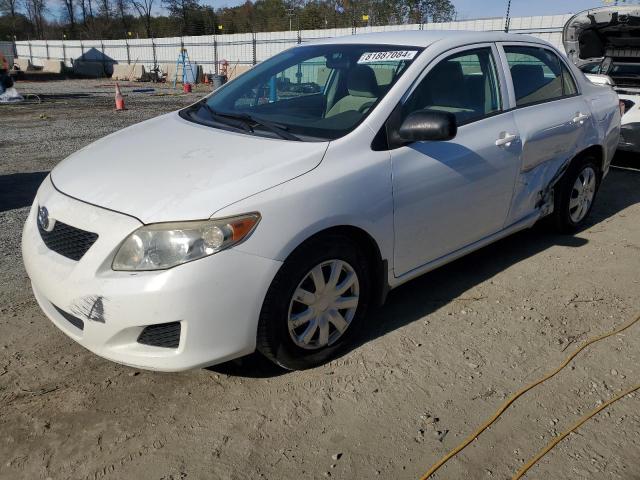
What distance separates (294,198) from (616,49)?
7.18 m

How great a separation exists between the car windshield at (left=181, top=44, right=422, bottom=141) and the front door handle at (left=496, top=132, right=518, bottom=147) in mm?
820

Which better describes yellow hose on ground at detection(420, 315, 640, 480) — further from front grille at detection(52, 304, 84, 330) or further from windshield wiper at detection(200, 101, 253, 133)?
windshield wiper at detection(200, 101, 253, 133)

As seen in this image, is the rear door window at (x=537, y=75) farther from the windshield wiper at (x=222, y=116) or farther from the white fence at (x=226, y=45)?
the white fence at (x=226, y=45)

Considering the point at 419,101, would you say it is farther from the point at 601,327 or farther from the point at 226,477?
the point at 226,477

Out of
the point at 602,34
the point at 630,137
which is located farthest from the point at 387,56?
the point at 602,34

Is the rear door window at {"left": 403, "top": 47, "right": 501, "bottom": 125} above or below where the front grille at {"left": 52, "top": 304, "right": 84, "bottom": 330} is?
above

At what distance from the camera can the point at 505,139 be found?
3654 millimetres

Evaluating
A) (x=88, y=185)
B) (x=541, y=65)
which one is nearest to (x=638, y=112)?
(x=541, y=65)

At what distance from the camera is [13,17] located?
67.0m

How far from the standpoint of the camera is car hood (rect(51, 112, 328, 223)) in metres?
2.41

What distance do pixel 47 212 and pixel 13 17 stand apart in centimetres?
7880

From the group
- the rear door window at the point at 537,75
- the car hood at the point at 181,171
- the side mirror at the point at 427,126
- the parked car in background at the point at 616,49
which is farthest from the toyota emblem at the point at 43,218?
the parked car in background at the point at 616,49

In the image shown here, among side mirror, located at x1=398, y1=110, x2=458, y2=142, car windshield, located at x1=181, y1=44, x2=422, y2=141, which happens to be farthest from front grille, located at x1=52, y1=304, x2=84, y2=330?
side mirror, located at x1=398, y1=110, x2=458, y2=142

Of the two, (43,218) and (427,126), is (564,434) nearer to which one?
(427,126)
